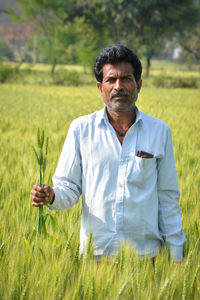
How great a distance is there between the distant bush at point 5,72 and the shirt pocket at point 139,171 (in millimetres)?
20393

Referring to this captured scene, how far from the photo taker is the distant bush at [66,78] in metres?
22.6

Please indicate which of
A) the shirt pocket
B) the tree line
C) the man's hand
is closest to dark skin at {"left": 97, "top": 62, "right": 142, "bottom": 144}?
the shirt pocket

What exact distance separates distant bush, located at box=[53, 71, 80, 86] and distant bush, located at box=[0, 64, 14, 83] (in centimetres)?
288

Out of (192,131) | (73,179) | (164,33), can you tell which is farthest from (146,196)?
(164,33)

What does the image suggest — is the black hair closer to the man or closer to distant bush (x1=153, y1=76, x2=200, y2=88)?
the man

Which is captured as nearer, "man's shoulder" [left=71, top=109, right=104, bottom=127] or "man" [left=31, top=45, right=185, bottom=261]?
"man" [left=31, top=45, right=185, bottom=261]

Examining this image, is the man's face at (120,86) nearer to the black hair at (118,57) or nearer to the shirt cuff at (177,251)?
the black hair at (118,57)

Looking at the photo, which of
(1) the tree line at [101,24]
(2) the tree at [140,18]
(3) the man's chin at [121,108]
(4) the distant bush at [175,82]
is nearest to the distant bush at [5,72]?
(1) the tree line at [101,24]

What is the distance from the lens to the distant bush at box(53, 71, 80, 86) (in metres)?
22.6

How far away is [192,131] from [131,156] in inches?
176

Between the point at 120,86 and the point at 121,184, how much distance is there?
0.46 m

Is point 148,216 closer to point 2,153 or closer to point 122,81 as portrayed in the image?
point 122,81

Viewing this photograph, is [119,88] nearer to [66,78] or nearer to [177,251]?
[177,251]

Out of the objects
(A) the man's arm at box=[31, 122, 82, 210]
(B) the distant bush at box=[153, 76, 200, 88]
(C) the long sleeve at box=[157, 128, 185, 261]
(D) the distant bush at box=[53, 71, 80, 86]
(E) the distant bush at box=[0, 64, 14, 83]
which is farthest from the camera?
(B) the distant bush at box=[153, 76, 200, 88]
